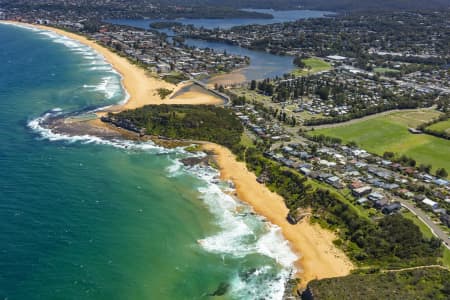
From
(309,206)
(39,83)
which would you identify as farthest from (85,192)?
(39,83)

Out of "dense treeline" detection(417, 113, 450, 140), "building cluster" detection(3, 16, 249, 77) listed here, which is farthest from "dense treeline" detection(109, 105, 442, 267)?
"building cluster" detection(3, 16, 249, 77)

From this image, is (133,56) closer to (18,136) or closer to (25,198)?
(18,136)

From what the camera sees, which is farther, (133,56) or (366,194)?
(133,56)

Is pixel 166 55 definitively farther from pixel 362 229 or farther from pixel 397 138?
pixel 362 229

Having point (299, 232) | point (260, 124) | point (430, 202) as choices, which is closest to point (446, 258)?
point (430, 202)

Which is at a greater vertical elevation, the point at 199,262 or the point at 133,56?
the point at 133,56

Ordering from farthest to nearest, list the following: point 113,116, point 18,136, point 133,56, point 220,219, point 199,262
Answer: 1. point 133,56
2. point 113,116
3. point 18,136
4. point 220,219
5. point 199,262
